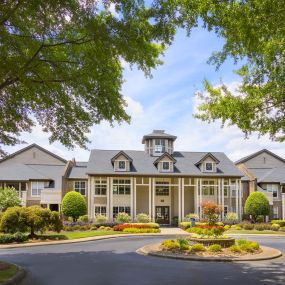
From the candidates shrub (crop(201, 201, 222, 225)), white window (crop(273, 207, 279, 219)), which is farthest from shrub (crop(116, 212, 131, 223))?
shrub (crop(201, 201, 222, 225))

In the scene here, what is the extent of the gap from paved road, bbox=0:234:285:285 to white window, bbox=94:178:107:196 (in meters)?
29.4

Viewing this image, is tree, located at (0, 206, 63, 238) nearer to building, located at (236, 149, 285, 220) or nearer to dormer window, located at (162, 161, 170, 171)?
dormer window, located at (162, 161, 170, 171)

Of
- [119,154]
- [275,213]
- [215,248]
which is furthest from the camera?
[275,213]

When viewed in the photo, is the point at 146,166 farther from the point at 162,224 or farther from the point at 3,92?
the point at 3,92

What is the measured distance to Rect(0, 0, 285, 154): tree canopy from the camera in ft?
33.3

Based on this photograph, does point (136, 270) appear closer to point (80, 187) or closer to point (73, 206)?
point (73, 206)

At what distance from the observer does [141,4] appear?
1116 cm

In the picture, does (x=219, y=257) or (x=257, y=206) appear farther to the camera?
(x=257, y=206)

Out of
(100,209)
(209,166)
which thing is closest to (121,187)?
(100,209)

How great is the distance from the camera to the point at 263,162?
60.1 m

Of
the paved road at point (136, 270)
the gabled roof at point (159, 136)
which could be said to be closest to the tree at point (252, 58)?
the paved road at point (136, 270)

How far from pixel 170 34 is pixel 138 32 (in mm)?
915

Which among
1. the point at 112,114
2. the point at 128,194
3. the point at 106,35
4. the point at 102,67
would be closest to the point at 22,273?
the point at 112,114

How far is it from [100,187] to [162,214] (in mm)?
8604
